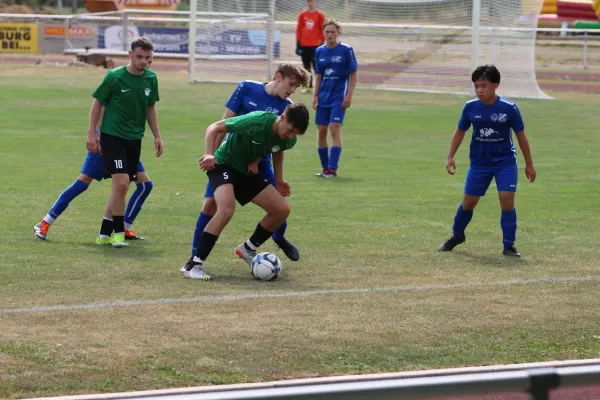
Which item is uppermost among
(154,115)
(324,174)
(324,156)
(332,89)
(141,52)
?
(141,52)

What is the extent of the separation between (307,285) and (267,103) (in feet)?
5.54

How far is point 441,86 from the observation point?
31.0m

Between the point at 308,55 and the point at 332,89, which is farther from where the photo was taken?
the point at 308,55

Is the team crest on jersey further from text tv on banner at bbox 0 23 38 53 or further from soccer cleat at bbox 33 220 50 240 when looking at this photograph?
text tv on banner at bbox 0 23 38 53

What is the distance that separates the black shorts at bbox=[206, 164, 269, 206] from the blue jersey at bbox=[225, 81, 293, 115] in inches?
27.8

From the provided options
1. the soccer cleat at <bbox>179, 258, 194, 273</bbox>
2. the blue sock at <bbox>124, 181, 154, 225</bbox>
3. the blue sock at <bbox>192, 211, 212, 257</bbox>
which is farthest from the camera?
the blue sock at <bbox>124, 181, 154, 225</bbox>

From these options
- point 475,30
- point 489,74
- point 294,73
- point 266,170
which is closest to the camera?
point 294,73

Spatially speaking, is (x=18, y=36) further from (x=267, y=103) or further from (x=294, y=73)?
(x=294, y=73)

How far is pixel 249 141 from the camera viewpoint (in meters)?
8.39

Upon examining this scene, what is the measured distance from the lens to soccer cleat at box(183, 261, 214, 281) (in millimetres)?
8398

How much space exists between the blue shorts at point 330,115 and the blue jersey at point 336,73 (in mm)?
70

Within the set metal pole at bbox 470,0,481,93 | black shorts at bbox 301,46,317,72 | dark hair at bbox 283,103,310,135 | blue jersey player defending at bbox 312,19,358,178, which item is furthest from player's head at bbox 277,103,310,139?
metal pole at bbox 470,0,481,93

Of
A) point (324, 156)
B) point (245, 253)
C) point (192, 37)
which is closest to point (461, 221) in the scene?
point (245, 253)

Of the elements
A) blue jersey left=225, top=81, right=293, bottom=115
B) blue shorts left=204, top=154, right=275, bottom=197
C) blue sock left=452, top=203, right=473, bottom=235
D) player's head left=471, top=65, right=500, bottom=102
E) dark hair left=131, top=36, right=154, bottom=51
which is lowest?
blue sock left=452, top=203, right=473, bottom=235
